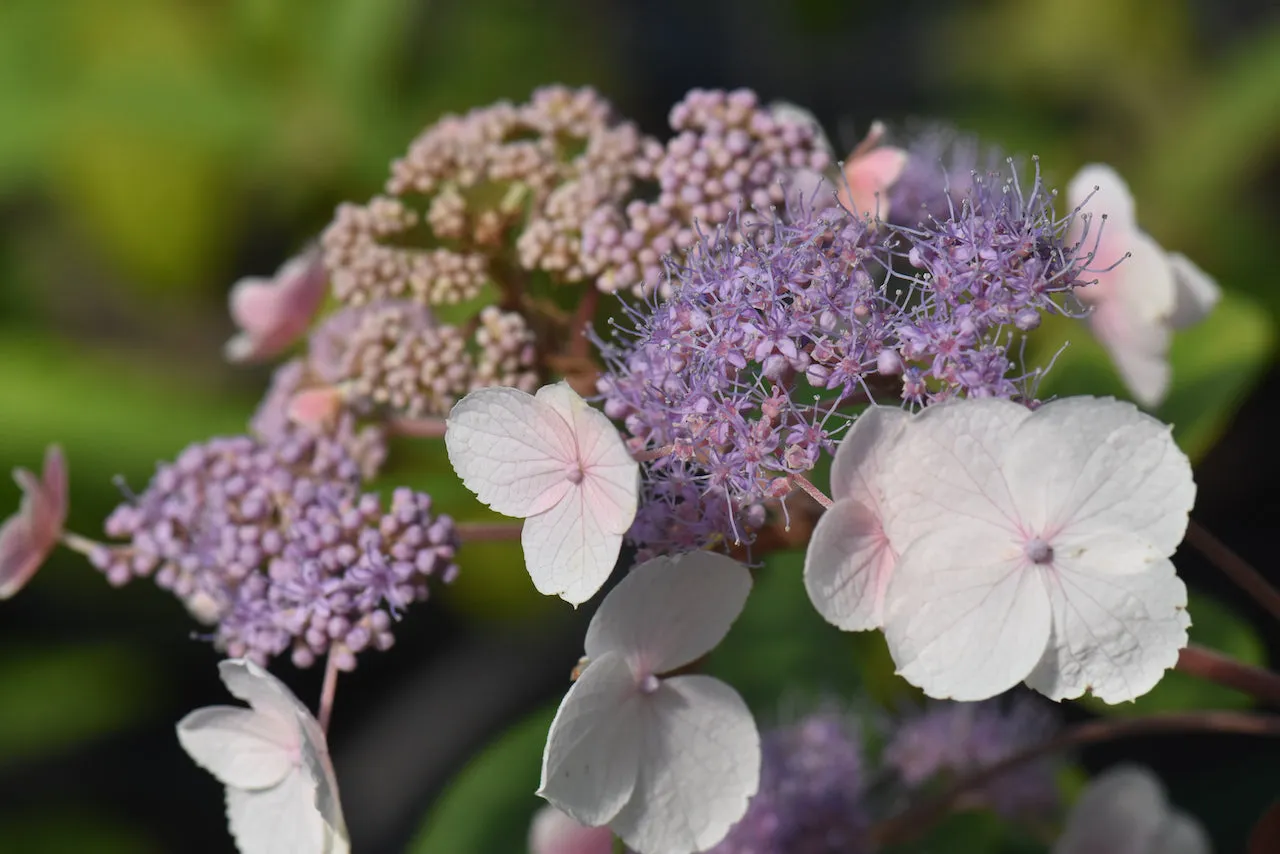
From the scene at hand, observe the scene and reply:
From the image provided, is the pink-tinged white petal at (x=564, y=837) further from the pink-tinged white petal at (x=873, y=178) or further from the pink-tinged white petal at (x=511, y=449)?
the pink-tinged white petal at (x=873, y=178)

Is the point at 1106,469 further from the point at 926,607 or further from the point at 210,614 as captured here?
the point at 210,614

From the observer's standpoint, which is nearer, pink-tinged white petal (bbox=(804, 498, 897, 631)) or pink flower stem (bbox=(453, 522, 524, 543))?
pink-tinged white petal (bbox=(804, 498, 897, 631))

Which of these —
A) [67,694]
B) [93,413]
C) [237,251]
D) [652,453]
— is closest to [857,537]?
[652,453]

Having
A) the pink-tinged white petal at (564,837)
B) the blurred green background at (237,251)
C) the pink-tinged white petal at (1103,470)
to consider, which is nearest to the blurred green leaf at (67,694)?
the blurred green background at (237,251)

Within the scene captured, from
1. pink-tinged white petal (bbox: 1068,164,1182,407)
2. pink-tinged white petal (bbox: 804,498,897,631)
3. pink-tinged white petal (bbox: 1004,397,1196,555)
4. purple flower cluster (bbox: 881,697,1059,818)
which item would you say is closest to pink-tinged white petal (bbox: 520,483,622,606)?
pink-tinged white petal (bbox: 804,498,897,631)

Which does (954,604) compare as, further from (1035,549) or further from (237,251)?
(237,251)

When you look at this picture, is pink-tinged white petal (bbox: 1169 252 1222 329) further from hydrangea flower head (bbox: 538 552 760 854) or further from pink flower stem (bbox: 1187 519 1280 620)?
hydrangea flower head (bbox: 538 552 760 854)

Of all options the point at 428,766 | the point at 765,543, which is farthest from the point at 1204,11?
the point at 765,543
